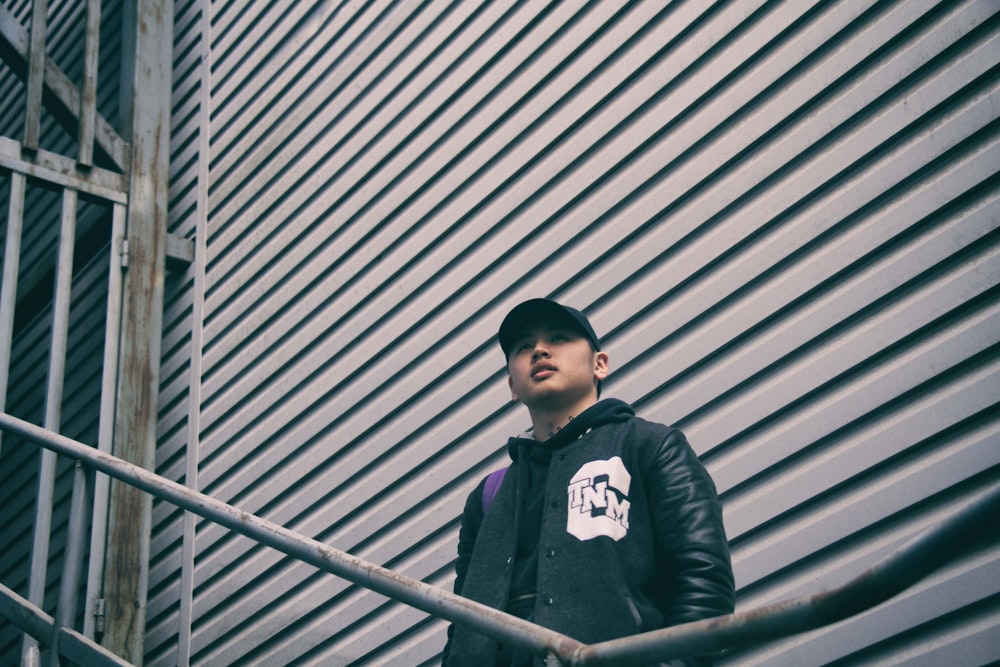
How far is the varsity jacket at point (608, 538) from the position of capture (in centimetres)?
208

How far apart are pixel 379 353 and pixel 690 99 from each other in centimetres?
178

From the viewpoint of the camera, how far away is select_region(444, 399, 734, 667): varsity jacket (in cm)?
208

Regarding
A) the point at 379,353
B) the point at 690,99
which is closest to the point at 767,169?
the point at 690,99

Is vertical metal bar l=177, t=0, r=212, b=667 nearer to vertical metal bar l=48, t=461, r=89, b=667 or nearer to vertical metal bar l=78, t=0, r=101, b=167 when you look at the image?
vertical metal bar l=78, t=0, r=101, b=167

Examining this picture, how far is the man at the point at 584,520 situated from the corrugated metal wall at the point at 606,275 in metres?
0.83

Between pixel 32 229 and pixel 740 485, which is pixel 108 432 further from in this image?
pixel 740 485

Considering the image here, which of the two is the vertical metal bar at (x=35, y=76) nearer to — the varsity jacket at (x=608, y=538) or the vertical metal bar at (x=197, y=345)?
the vertical metal bar at (x=197, y=345)

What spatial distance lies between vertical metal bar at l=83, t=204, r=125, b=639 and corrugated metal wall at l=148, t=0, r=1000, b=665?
0.33 metres

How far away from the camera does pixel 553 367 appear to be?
2.54 metres

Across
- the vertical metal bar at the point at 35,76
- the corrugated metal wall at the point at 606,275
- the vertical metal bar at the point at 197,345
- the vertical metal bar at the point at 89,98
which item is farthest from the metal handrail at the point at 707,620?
the vertical metal bar at the point at 89,98

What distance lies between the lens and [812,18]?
334cm

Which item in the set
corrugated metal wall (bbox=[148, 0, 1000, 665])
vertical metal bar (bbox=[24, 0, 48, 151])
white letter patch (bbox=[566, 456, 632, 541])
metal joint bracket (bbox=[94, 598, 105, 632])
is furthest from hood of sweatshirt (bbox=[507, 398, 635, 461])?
vertical metal bar (bbox=[24, 0, 48, 151])

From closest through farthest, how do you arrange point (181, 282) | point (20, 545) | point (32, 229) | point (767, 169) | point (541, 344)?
point (541, 344)
point (767, 169)
point (181, 282)
point (20, 545)
point (32, 229)

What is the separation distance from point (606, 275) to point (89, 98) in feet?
11.4
